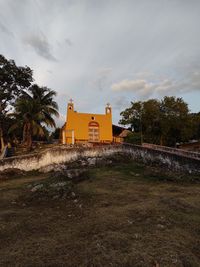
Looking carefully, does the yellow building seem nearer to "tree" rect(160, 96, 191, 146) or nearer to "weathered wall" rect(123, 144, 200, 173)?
"tree" rect(160, 96, 191, 146)

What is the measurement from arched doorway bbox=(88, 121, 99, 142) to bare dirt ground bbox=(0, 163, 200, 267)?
21405mm

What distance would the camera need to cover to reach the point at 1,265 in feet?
16.1

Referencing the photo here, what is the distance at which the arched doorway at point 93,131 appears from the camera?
3312cm

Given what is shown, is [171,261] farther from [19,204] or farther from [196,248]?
[19,204]

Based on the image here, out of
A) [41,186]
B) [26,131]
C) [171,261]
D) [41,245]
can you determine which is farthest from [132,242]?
[26,131]

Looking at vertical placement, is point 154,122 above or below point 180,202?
above

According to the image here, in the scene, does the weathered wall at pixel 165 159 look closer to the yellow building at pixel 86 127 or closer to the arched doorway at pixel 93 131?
the yellow building at pixel 86 127

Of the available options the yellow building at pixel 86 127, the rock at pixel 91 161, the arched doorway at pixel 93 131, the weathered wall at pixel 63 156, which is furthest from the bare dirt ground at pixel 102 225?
the arched doorway at pixel 93 131

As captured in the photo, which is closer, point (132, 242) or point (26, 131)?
point (132, 242)

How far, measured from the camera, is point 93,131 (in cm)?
3331

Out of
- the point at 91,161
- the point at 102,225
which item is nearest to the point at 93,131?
the point at 91,161

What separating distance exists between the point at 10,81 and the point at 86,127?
10.2m

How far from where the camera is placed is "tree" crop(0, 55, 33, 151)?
99.1ft

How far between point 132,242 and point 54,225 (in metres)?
2.34
